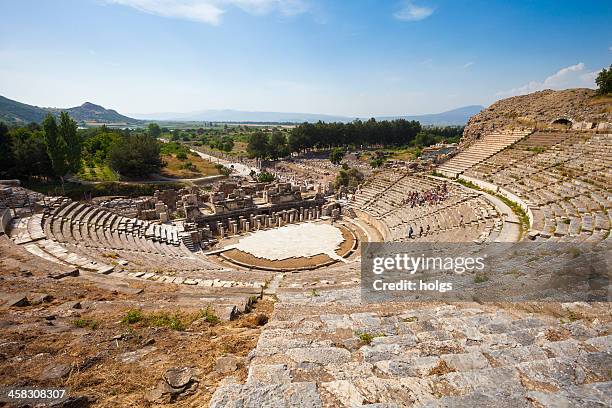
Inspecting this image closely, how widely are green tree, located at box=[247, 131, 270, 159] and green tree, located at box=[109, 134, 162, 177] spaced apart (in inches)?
1054

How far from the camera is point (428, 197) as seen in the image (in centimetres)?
2669

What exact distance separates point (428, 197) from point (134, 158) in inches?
1660

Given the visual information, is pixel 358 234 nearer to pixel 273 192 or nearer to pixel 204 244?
pixel 273 192

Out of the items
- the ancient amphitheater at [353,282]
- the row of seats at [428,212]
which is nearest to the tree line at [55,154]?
the ancient amphitheater at [353,282]

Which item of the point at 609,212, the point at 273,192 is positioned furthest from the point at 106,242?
the point at 609,212

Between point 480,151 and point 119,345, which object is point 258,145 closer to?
point 480,151

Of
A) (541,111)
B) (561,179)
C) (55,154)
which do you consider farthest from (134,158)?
(541,111)

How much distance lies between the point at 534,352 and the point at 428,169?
32633 millimetres

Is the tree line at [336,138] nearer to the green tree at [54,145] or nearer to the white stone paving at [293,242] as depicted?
Answer: the green tree at [54,145]

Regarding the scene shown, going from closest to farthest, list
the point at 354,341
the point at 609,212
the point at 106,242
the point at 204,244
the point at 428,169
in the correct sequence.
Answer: the point at 354,341 < the point at 609,212 < the point at 106,242 < the point at 204,244 < the point at 428,169

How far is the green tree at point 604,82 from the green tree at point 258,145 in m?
58.9

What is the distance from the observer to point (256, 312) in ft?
26.1

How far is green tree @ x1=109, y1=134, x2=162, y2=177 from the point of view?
155 ft

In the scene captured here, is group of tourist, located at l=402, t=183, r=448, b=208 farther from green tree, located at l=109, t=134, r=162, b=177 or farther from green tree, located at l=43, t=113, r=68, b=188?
green tree, located at l=109, t=134, r=162, b=177
